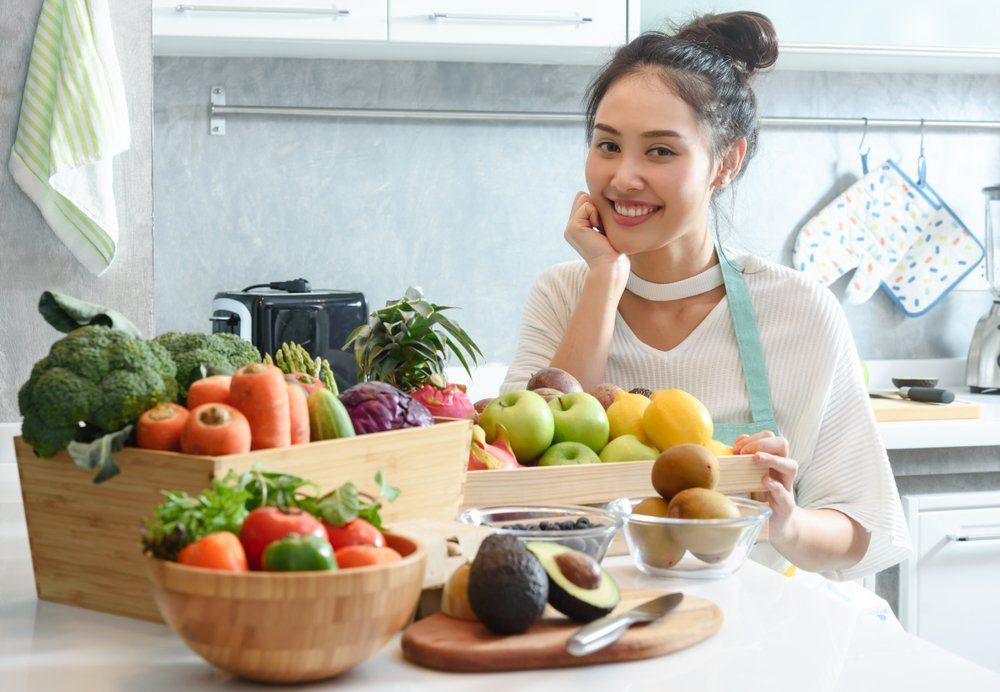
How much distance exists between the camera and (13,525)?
4.59 ft

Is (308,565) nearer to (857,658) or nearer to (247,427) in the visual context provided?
(247,427)

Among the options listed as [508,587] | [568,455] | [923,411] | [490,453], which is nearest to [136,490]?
[508,587]

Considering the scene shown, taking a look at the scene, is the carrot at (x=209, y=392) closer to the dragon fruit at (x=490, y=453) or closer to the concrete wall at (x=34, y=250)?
the dragon fruit at (x=490, y=453)

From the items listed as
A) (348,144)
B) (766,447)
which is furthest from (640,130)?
(348,144)

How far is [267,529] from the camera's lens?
778mm

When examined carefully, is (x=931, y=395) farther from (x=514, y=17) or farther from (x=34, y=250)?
(x=34, y=250)

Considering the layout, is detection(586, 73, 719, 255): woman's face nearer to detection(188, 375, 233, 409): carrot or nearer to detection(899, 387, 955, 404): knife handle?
detection(188, 375, 233, 409): carrot

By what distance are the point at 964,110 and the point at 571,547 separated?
3.05 m

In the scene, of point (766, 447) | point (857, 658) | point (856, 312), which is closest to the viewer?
point (857, 658)

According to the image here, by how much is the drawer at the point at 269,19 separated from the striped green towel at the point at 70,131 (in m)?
0.55

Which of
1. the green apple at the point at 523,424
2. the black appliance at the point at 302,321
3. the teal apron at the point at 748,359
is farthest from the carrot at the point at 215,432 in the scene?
the black appliance at the point at 302,321

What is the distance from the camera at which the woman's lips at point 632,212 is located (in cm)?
188

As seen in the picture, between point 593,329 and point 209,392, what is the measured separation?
1.05 metres

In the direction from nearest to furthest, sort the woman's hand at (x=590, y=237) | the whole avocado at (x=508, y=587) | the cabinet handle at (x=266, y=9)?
1. the whole avocado at (x=508, y=587)
2. the woman's hand at (x=590, y=237)
3. the cabinet handle at (x=266, y=9)
